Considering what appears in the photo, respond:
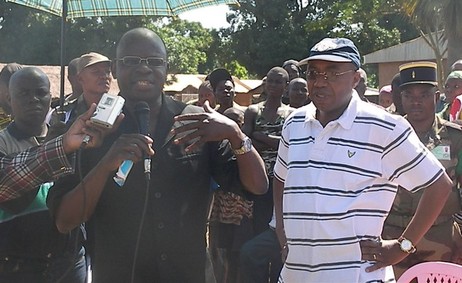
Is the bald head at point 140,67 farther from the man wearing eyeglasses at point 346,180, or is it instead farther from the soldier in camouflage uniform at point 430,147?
the soldier in camouflage uniform at point 430,147

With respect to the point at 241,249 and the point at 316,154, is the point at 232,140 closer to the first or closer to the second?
the point at 316,154

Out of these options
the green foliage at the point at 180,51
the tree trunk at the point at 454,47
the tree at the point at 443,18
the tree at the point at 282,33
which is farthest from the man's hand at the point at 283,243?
the tree at the point at 282,33

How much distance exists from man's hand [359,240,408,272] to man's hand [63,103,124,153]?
1.19 metres

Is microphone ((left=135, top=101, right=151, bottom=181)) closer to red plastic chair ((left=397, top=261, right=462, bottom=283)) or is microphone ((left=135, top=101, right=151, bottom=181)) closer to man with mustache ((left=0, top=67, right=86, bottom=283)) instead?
man with mustache ((left=0, top=67, right=86, bottom=283))

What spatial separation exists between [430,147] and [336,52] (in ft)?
5.13

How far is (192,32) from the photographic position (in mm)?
38938

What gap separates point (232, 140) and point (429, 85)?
2033 millimetres

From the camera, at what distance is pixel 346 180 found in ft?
9.16

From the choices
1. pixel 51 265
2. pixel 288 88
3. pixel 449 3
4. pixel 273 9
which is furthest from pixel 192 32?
pixel 51 265

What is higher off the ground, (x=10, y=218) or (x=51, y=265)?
(x=10, y=218)

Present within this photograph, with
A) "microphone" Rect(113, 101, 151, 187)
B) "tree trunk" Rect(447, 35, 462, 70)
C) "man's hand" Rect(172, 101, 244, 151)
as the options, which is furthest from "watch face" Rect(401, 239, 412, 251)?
"tree trunk" Rect(447, 35, 462, 70)

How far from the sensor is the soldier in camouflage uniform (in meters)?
4.16

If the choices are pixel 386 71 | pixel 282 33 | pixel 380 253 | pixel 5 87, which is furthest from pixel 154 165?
pixel 282 33

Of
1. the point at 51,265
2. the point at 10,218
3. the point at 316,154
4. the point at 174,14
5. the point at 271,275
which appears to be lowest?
the point at 271,275
